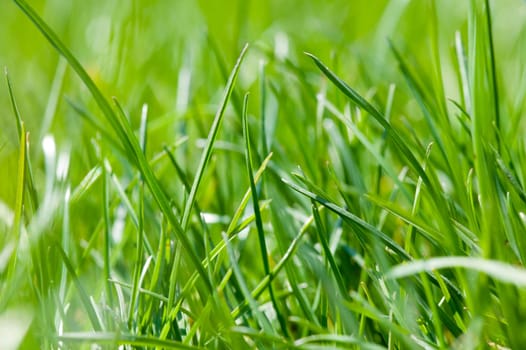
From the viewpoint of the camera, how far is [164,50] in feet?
5.72

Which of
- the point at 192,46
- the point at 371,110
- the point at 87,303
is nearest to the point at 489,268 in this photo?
the point at 371,110

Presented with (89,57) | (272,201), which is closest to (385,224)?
(272,201)

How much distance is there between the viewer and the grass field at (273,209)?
613mm

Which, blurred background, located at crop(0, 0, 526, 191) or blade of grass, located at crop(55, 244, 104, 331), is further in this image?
blurred background, located at crop(0, 0, 526, 191)

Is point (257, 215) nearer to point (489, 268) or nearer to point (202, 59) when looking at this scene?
point (489, 268)

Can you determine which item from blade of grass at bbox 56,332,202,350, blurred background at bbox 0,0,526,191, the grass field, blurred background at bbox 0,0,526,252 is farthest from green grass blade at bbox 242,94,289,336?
blurred background at bbox 0,0,526,191

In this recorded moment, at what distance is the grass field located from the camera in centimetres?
61

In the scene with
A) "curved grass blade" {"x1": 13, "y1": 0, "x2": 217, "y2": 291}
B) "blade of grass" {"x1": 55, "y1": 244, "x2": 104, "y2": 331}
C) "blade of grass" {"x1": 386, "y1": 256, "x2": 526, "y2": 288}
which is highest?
"curved grass blade" {"x1": 13, "y1": 0, "x2": 217, "y2": 291}

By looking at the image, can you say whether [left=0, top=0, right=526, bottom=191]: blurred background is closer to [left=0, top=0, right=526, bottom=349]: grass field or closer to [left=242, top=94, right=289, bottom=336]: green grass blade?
[left=0, top=0, right=526, bottom=349]: grass field

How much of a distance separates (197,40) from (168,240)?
1.02 m

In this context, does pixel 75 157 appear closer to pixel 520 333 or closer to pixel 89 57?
pixel 89 57

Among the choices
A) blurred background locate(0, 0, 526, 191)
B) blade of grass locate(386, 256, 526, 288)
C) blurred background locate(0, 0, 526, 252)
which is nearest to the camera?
blade of grass locate(386, 256, 526, 288)

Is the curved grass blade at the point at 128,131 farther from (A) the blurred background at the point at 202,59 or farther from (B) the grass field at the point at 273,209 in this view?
(A) the blurred background at the point at 202,59

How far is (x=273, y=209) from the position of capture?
827 mm
